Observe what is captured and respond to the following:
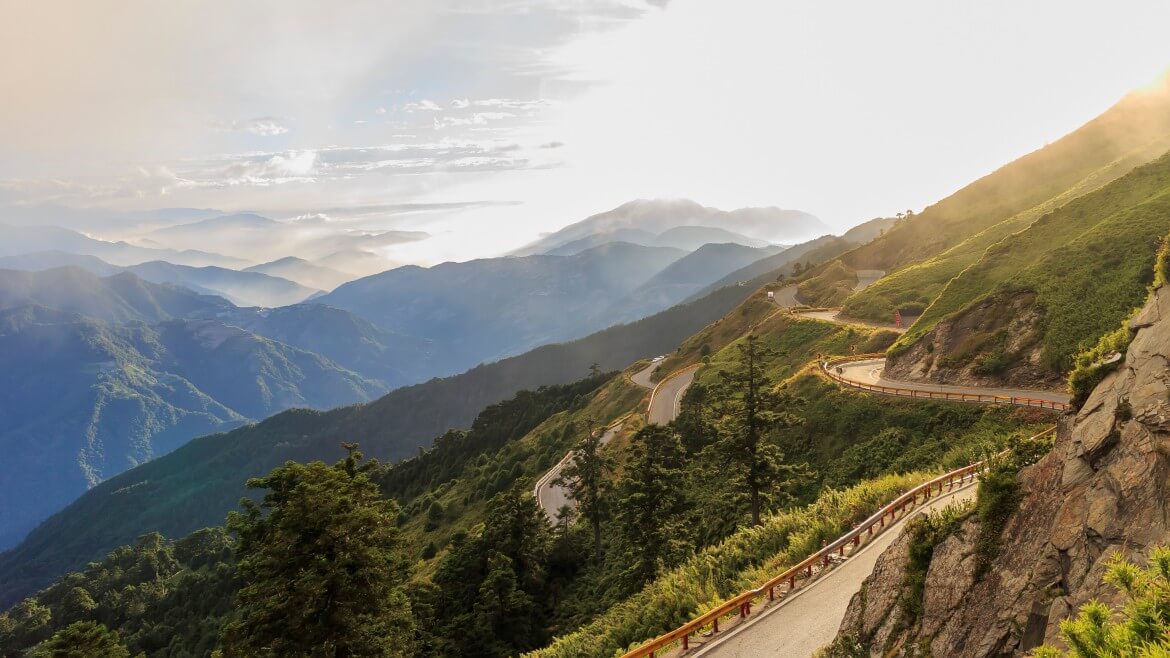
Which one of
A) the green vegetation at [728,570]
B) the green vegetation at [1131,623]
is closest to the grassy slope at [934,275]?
the green vegetation at [728,570]

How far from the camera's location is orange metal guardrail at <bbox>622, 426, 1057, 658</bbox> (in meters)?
13.8

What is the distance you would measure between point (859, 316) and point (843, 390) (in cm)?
3486

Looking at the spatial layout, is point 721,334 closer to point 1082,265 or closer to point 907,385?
point 907,385

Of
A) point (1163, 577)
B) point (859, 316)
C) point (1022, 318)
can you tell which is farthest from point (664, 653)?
point (859, 316)

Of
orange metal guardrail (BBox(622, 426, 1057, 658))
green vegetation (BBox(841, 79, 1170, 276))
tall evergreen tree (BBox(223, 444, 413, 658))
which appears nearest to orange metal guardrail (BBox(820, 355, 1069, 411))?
orange metal guardrail (BBox(622, 426, 1057, 658))

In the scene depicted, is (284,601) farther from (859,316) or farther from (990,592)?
(859,316)

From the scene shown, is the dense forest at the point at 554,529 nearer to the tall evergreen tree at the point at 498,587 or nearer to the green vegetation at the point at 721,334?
the tall evergreen tree at the point at 498,587

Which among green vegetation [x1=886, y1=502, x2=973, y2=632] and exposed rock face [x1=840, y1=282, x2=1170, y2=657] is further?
green vegetation [x1=886, y1=502, x2=973, y2=632]

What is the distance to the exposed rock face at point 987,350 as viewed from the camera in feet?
104

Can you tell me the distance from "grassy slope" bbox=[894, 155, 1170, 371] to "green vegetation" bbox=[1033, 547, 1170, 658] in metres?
22.1

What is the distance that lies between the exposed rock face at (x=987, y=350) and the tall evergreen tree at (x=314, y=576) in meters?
34.7

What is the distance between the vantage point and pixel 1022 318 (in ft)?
112

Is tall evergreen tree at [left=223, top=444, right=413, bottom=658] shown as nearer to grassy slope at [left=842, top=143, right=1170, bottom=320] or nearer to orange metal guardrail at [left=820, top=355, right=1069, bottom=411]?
orange metal guardrail at [left=820, top=355, right=1069, bottom=411]

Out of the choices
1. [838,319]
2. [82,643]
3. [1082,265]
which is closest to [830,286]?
[838,319]
